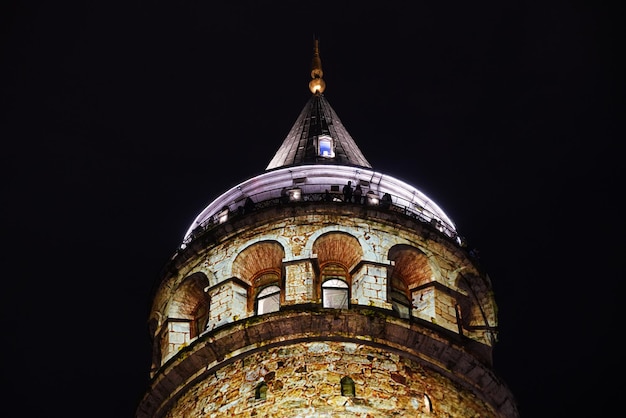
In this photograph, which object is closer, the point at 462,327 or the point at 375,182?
the point at 462,327

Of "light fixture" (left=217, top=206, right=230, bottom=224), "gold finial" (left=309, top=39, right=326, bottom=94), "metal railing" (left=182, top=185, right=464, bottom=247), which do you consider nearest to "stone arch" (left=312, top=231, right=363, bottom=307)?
"metal railing" (left=182, top=185, right=464, bottom=247)

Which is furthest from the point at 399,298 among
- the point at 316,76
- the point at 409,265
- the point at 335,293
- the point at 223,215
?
the point at 316,76

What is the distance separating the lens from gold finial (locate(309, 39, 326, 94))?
4444cm

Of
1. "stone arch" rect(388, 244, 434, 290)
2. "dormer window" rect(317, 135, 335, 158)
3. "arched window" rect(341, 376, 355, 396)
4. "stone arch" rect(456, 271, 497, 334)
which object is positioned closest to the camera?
"arched window" rect(341, 376, 355, 396)

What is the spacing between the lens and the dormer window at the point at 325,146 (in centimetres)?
3791

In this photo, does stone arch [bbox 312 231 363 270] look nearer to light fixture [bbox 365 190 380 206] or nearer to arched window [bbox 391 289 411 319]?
arched window [bbox 391 289 411 319]

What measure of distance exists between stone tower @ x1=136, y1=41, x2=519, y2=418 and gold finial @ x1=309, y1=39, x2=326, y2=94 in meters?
10.1

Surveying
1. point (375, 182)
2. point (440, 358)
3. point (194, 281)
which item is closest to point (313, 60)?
point (375, 182)

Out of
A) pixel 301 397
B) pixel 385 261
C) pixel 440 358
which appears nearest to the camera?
pixel 301 397

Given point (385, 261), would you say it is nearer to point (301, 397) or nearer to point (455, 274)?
point (455, 274)

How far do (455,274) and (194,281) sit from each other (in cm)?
620

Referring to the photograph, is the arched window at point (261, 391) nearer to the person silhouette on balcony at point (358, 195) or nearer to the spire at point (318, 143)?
the person silhouette on balcony at point (358, 195)

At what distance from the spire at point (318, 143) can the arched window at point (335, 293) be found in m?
4.61

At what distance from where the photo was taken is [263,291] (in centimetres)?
3122
